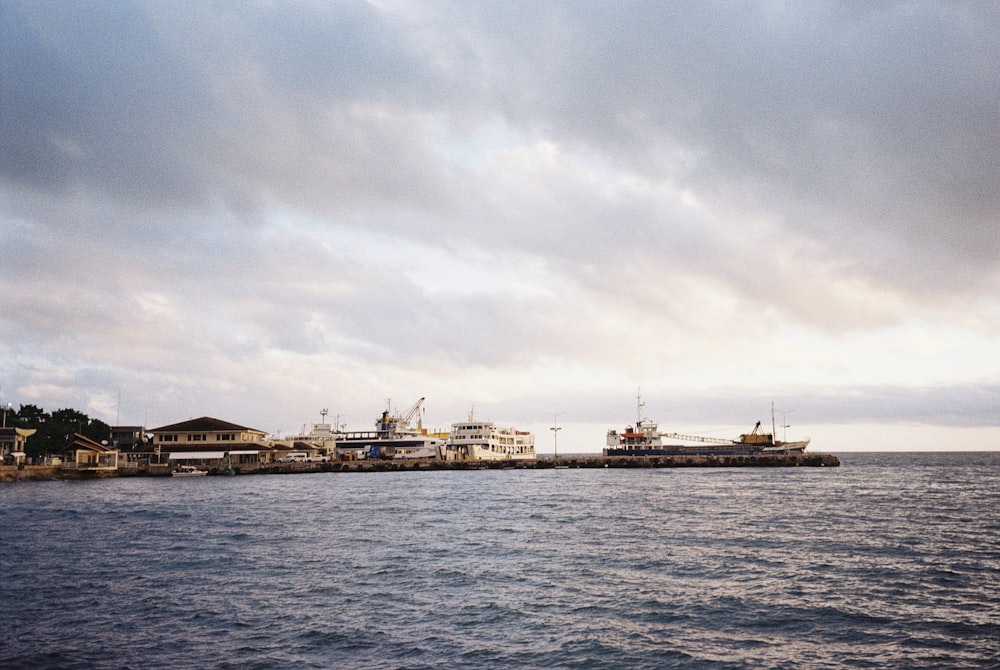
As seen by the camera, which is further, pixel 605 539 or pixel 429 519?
pixel 429 519

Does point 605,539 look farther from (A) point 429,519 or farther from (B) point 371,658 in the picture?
(B) point 371,658

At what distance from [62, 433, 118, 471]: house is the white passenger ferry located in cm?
6917

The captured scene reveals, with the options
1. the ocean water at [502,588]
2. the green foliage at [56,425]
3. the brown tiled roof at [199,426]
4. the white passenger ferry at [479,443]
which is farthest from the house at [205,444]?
the ocean water at [502,588]

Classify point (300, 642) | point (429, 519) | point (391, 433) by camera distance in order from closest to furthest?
point (300, 642) → point (429, 519) → point (391, 433)

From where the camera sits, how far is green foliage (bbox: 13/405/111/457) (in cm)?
13338

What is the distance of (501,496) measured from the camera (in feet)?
256

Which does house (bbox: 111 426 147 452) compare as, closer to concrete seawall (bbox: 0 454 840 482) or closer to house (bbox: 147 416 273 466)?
house (bbox: 147 416 273 466)

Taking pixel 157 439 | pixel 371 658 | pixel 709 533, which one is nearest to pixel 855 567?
pixel 709 533

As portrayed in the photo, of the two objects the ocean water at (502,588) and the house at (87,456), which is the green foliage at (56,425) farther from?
the ocean water at (502,588)

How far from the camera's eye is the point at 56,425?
475 ft

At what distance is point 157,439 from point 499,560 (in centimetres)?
11411

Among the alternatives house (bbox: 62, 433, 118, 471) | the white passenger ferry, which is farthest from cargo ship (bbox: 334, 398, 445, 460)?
house (bbox: 62, 433, 118, 471)

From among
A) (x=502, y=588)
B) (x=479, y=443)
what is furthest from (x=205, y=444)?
(x=502, y=588)

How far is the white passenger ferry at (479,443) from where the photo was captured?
532ft
